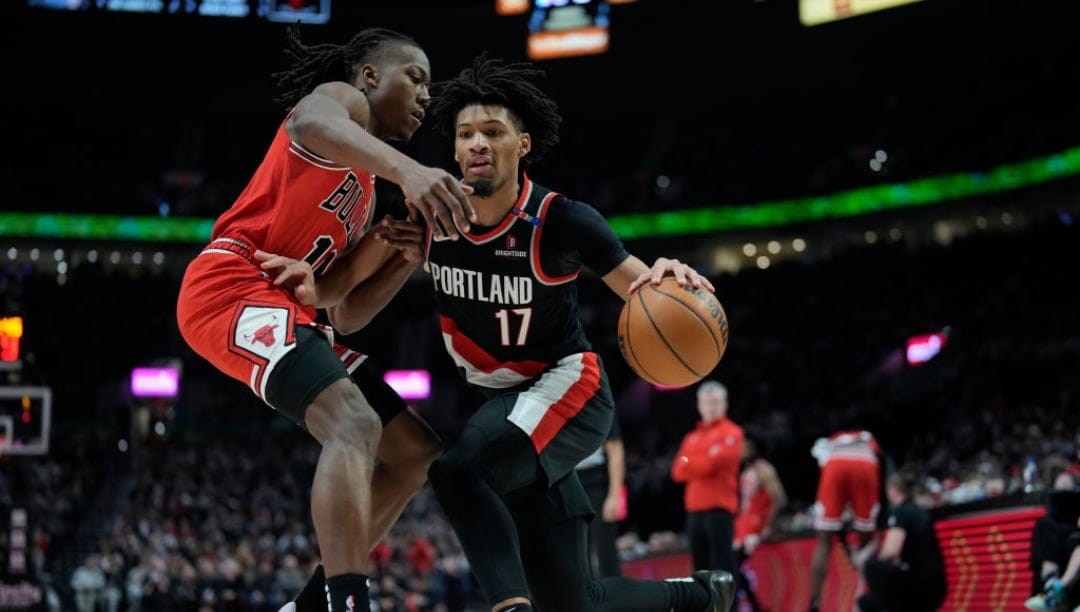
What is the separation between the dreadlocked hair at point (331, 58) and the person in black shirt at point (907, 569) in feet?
19.6

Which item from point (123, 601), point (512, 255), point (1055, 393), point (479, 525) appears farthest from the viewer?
point (1055, 393)

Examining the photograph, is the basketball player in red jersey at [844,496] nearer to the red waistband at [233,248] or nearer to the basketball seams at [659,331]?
the basketball seams at [659,331]

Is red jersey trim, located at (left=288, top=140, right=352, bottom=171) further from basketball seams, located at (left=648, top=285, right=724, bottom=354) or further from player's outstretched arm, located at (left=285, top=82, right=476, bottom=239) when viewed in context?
basketball seams, located at (left=648, top=285, right=724, bottom=354)

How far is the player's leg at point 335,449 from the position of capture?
12.4 feet

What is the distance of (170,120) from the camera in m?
33.9

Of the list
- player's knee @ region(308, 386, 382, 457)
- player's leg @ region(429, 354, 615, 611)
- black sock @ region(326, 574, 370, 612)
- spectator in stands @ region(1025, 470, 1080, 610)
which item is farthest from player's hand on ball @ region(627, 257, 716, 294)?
spectator in stands @ region(1025, 470, 1080, 610)

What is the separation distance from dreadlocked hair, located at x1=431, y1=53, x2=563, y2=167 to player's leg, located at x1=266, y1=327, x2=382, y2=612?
129 cm

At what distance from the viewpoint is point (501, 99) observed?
4969 mm

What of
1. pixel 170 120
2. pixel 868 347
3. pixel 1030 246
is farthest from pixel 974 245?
pixel 170 120

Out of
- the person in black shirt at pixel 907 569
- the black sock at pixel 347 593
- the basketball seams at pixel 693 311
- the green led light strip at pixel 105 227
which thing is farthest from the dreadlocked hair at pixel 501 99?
the green led light strip at pixel 105 227

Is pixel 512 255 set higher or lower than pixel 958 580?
higher

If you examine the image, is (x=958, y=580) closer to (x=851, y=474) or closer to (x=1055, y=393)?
(x=851, y=474)

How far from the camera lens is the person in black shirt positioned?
9.14 m

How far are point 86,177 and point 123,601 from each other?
18.1 meters
